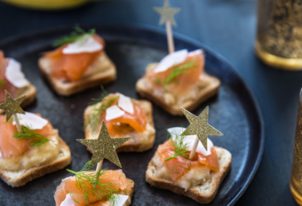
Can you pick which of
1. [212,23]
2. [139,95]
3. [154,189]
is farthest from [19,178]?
[212,23]

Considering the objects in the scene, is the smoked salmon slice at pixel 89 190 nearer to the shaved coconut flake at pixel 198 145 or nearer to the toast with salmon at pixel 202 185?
Result: the toast with salmon at pixel 202 185

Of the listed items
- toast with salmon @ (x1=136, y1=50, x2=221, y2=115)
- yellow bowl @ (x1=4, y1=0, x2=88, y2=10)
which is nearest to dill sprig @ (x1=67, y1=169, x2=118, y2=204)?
toast with salmon @ (x1=136, y1=50, x2=221, y2=115)

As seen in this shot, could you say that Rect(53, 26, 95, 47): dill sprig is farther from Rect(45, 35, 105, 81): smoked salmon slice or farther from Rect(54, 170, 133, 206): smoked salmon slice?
Rect(54, 170, 133, 206): smoked salmon slice

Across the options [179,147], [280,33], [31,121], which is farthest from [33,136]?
[280,33]

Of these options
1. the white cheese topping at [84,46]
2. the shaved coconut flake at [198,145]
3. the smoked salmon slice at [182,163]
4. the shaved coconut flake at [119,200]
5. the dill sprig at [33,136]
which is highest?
the white cheese topping at [84,46]

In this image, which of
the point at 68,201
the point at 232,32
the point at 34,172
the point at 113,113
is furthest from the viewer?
the point at 232,32

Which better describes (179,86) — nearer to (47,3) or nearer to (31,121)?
(31,121)

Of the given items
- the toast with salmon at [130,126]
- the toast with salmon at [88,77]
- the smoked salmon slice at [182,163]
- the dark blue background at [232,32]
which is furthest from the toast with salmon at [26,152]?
the dark blue background at [232,32]
